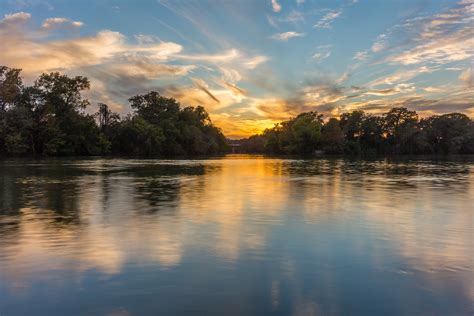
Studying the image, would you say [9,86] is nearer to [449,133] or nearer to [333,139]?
[333,139]

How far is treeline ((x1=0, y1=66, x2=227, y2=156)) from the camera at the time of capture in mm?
72000

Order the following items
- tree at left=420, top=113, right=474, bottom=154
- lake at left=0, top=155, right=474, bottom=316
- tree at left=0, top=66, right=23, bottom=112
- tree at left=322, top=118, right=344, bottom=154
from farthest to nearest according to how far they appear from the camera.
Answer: tree at left=322, top=118, right=344, bottom=154
tree at left=420, top=113, right=474, bottom=154
tree at left=0, top=66, right=23, bottom=112
lake at left=0, top=155, right=474, bottom=316

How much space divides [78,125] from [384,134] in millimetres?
94176

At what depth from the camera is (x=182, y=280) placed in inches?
248

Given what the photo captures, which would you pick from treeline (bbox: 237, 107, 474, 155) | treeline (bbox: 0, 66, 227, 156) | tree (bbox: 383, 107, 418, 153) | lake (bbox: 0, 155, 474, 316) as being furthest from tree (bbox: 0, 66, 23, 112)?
tree (bbox: 383, 107, 418, 153)

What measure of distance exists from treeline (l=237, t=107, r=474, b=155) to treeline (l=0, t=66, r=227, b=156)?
112 ft

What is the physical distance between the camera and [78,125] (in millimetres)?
85688

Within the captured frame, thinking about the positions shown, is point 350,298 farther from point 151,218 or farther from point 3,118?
point 3,118

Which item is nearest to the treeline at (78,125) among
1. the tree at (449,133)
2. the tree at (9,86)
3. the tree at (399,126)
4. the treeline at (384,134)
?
the tree at (9,86)

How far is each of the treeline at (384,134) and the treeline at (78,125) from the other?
112 ft

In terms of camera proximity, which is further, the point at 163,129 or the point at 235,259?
the point at 163,129

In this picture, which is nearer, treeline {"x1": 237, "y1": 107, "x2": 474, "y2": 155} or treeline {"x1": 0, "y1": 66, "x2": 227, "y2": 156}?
treeline {"x1": 0, "y1": 66, "x2": 227, "y2": 156}

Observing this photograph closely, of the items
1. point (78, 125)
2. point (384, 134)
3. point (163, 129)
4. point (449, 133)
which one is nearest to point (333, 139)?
point (384, 134)

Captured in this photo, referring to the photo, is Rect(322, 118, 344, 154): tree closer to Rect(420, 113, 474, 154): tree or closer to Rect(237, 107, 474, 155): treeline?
Rect(237, 107, 474, 155): treeline
